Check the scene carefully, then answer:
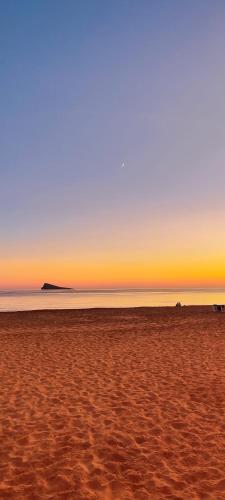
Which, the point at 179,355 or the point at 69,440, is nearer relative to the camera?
the point at 69,440

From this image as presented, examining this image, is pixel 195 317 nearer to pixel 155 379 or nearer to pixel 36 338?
pixel 36 338

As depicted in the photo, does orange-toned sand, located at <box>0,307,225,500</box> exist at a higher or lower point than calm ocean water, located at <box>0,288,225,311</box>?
lower

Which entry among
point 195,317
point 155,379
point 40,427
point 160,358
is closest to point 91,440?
point 40,427

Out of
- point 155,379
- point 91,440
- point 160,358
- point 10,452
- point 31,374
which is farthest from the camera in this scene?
point 160,358

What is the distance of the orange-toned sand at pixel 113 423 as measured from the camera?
6.38 meters

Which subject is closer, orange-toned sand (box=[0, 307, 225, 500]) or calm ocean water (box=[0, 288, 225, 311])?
orange-toned sand (box=[0, 307, 225, 500])

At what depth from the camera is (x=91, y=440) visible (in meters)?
8.07

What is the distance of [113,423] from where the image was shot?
29.5ft

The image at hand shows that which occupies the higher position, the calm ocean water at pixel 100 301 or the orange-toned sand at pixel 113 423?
the calm ocean water at pixel 100 301

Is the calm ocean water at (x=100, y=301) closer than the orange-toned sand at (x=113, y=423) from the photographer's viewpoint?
No

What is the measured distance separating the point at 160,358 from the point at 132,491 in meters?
10.3

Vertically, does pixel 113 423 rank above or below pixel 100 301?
below

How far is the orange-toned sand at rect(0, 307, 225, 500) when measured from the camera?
6.38m

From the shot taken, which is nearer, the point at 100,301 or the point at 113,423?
the point at 113,423
